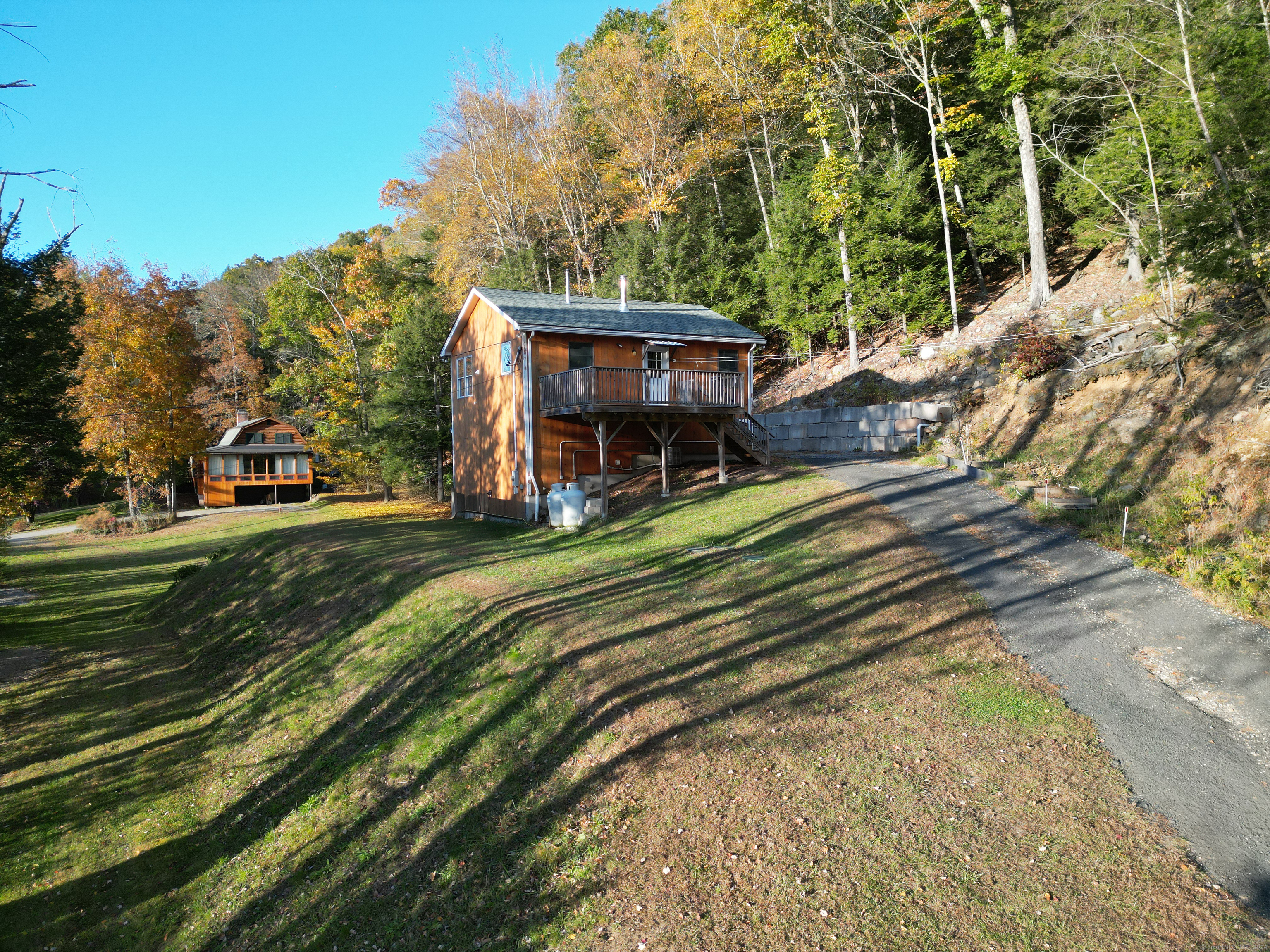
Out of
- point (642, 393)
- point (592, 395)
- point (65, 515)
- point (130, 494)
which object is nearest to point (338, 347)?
point (130, 494)

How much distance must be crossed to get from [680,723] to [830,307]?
27.0 meters

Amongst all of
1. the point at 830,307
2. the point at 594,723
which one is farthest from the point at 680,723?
the point at 830,307

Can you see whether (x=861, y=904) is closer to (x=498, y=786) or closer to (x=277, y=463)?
(x=498, y=786)

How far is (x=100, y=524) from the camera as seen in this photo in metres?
34.2

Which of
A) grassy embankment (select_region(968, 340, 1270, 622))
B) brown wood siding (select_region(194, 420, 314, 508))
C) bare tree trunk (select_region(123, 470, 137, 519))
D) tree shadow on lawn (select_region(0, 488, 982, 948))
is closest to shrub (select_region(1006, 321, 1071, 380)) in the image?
grassy embankment (select_region(968, 340, 1270, 622))

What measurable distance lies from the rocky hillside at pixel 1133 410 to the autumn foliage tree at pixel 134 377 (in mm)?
33337

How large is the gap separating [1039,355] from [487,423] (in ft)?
53.4

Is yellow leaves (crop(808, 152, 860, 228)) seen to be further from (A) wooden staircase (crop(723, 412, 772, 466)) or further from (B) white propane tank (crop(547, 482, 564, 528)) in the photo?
(B) white propane tank (crop(547, 482, 564, 528))

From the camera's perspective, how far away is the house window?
24484 millimetres

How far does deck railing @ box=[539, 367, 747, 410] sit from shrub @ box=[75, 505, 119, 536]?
27.6 m

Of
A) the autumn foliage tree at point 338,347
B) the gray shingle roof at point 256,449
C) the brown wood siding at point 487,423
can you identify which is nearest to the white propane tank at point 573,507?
the brown wood siding at point 487,423

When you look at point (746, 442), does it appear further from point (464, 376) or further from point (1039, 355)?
point (464, 376)

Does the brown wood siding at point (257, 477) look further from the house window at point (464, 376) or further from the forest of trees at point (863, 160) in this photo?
the house window at point (464, 376)

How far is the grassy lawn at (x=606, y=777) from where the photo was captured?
16.2ft
